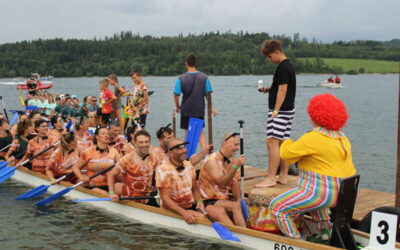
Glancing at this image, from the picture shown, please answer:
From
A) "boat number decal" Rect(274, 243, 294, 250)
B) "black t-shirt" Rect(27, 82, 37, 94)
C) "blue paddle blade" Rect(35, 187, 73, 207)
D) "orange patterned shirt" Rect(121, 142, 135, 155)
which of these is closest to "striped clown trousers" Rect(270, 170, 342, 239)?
"boat number decal" Rect(274, 243, 294, 250)

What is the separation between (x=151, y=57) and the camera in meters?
127

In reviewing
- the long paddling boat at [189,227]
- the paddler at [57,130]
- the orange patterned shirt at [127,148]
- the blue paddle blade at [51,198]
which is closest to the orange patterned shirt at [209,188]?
the long paddling boat at [189,227]

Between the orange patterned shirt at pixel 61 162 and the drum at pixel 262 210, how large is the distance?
483 centimetres

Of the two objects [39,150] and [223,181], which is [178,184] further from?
[39,150]

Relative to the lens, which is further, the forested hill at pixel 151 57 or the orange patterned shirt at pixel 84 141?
the forested hill at pixel 151 57

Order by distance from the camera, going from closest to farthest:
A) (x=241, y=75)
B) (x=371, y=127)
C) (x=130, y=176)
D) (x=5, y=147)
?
(x=130, y=176) < (x=5, y=147) < (x=371, y=127) < (x=241, y=75)

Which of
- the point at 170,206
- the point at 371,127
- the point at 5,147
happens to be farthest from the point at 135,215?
the point at 371,127

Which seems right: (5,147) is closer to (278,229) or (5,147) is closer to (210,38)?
(278,229)

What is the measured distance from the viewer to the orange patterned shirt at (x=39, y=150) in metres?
11.1

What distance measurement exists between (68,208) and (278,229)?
200 inches

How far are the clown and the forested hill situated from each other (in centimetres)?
10910

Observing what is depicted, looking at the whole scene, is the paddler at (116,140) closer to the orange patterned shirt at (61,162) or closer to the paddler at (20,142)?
the orange patterned shirt at (61,162)

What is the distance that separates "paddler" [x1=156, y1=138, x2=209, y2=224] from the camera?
6.75m

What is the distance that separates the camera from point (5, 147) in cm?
1259
